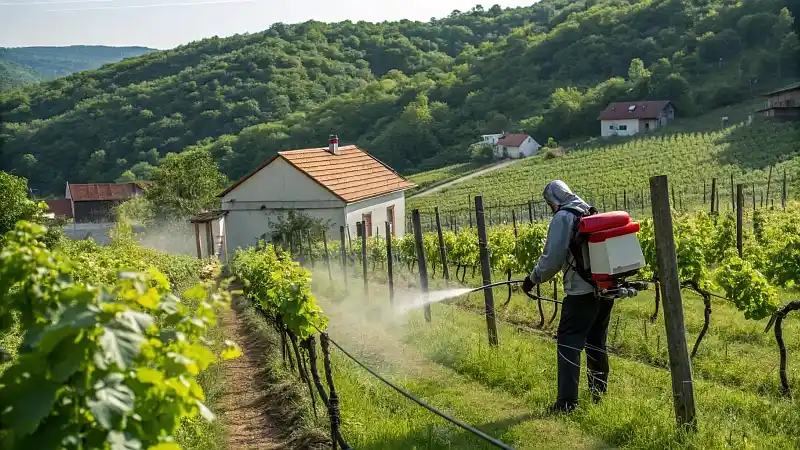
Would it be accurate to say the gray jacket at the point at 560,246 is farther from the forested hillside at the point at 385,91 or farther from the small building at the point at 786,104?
the forested hillside at the point at 385,91

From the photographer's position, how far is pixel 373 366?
29.6ft

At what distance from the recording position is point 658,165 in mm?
54344

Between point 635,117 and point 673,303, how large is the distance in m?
79.5

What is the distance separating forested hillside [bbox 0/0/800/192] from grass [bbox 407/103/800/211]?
17920mm

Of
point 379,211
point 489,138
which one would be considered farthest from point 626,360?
point 489,138

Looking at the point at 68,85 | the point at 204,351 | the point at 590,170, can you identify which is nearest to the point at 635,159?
the point at 590,170

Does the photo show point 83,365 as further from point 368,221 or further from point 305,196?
point 368,221

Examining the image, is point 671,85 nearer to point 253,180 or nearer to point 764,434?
point 253,180

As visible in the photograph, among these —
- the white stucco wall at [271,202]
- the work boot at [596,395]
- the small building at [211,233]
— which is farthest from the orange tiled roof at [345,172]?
the work boot at [596,395]

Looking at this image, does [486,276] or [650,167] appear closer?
[486,276]

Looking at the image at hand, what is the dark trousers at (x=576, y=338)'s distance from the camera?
6500 millimetres

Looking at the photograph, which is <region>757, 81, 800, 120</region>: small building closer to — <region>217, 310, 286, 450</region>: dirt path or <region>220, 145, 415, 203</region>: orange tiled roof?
<region>220, 145, 415, 203</region>: orange tiled roof

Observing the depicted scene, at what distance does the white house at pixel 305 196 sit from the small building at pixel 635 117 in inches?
2119

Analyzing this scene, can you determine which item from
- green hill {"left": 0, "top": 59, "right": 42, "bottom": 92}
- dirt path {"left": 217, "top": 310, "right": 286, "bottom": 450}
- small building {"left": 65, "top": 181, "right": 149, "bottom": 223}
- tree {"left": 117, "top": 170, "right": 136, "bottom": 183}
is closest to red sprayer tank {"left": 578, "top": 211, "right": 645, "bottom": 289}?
dirt path {"left": 217, "top": 310, "right": 286, "bottom": 450}
